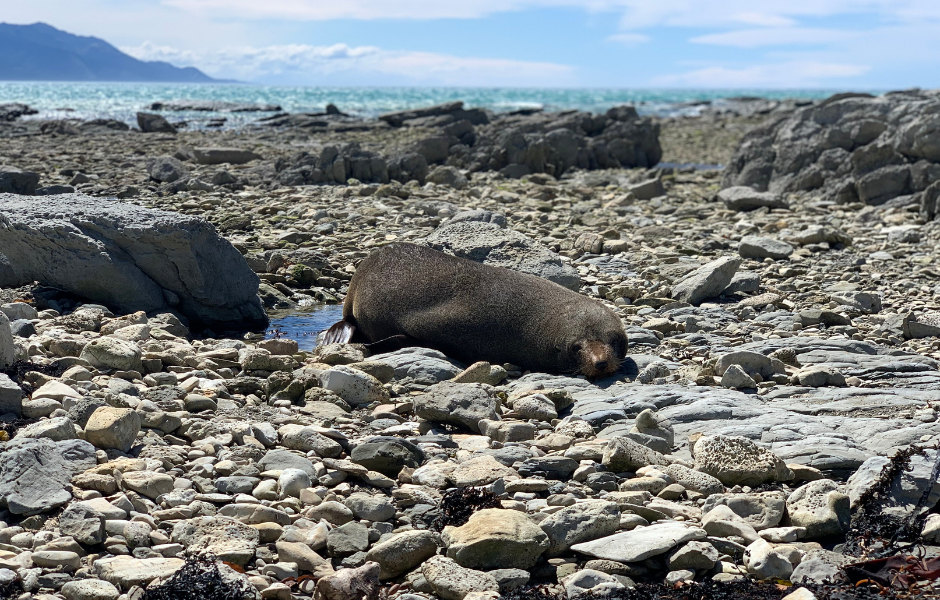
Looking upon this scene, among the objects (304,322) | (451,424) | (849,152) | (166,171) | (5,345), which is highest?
(849,152)

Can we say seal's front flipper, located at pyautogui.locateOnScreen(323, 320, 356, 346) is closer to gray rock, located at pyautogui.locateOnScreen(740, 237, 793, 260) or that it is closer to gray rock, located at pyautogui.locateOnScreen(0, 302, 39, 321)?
gray rock, located at pyautogui.locateOnScreen(0, 302, 39, 321)

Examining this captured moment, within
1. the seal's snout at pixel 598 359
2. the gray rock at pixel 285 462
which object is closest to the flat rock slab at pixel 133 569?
the gray rock at pixel 285 462

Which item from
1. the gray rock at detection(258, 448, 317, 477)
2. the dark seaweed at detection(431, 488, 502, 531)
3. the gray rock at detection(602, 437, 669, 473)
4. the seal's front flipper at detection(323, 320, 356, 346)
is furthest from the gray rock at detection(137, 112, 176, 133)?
the dark seaweed at detection(431, 488, 502, 531)

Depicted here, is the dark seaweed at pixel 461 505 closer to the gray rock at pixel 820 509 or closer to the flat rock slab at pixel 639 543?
the flat rock slab at pixel 639 543

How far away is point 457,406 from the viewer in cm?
612

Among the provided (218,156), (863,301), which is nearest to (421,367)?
(863,301)

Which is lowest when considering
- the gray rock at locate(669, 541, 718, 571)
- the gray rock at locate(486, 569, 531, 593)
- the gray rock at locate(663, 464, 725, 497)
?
the gray rock at locate(486, 569, 531, 593)

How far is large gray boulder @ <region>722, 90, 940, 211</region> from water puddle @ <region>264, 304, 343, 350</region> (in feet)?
33.9

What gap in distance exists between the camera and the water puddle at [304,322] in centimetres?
893

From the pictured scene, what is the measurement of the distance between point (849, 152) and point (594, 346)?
1393 centimetres

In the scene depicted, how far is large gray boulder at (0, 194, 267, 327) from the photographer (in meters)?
8.45

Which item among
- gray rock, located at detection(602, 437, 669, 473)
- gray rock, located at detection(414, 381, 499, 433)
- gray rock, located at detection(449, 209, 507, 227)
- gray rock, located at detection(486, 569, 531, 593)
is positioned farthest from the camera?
gray rock, located at detection(449, 209, 507, 227)

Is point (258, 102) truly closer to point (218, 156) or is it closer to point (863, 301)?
point (218, 156)

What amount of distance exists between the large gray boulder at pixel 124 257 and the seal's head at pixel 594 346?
11.1ft
